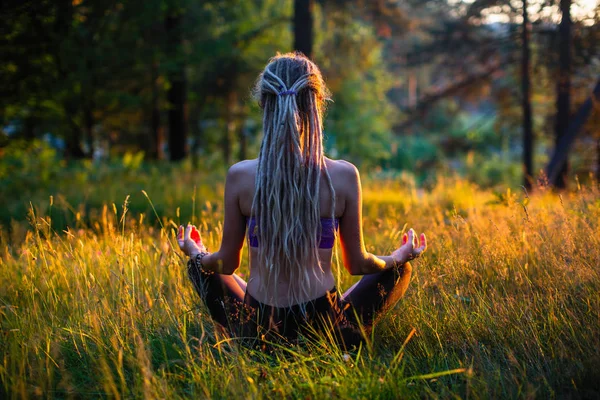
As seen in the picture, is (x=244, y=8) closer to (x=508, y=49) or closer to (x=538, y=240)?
(x=508, y=49)

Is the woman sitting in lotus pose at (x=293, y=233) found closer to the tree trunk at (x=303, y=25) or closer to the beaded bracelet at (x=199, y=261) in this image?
the beaded bracelet at (x=199, y=261)

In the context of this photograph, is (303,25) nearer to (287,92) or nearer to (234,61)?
(234,61)

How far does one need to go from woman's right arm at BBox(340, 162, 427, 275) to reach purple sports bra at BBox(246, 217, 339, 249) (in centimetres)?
7

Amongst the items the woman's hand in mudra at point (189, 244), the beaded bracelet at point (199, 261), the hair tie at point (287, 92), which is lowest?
the beaded bracelet at point (199, 261)

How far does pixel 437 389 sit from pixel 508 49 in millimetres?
11914

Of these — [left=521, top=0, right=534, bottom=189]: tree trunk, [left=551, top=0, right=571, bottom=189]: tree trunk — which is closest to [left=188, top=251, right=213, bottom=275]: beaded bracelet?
[left=551, top=0, right=571, bottom=189]: tree trunk

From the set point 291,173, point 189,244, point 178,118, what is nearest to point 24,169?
point 178,118

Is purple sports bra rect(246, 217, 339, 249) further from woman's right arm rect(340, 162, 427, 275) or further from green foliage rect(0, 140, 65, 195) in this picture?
green foliage rect(0, 140, 65, 195)

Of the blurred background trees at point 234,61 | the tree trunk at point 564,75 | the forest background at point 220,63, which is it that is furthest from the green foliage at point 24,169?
the tree trunk at point 564,75

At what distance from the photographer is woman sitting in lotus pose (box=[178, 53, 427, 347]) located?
2.56 metres

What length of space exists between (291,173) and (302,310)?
689mm

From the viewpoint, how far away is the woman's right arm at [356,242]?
263cm

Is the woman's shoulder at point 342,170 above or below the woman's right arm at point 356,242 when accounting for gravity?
above

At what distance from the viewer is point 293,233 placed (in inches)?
102
